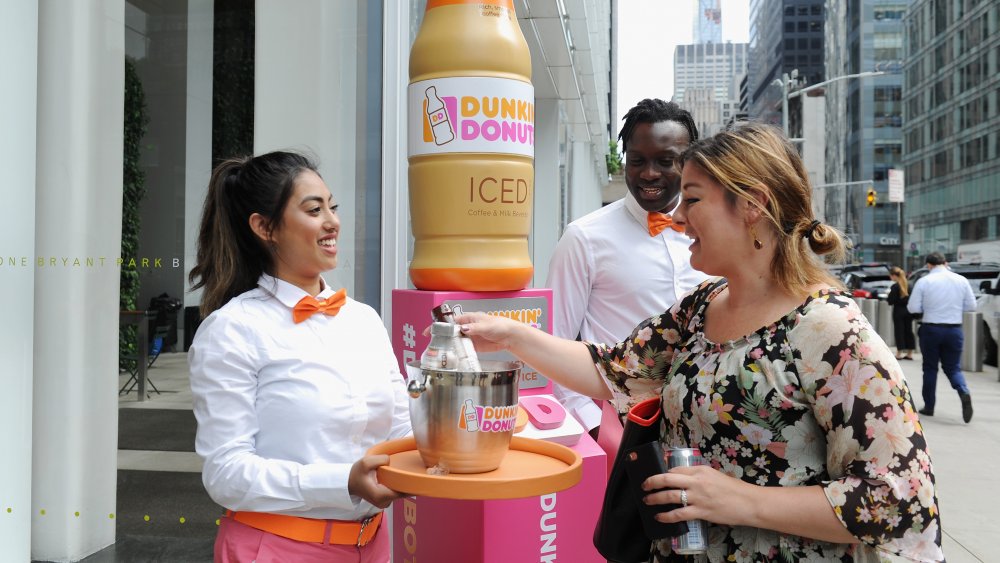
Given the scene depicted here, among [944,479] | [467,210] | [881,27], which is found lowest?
[944,479]

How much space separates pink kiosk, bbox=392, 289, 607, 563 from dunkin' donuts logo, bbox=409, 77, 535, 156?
0.54 metres

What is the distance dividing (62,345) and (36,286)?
0.91 ft

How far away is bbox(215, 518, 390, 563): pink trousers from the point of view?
192 cm

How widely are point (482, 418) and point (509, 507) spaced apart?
1.11 meters

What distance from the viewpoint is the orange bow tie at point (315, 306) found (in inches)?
80.0

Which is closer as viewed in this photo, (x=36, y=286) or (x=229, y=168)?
(x=229, y=168)

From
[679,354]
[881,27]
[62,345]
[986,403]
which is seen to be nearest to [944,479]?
[986,403]

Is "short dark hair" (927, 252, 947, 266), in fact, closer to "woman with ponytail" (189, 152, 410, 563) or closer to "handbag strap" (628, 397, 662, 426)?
"handbag strap" (628, 397, 662, 426)

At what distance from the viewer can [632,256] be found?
3477 millimetres

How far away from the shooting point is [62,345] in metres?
3.45

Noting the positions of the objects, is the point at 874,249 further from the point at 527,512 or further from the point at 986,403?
the point at 527,512

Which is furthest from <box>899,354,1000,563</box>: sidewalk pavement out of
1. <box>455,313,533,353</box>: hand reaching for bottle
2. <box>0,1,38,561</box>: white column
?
<box>0,1,38,561</box>: white column

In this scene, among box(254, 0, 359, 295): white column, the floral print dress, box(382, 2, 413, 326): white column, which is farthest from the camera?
box(382, 2, 413, 326): white column

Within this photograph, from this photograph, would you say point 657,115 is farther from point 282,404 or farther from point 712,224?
point 282,404
